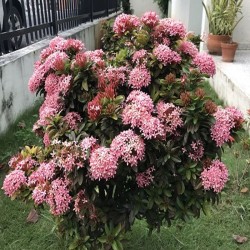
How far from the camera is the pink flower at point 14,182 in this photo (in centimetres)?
196

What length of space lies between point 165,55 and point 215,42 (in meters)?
5.26

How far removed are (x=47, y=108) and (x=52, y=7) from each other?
16.3 feet

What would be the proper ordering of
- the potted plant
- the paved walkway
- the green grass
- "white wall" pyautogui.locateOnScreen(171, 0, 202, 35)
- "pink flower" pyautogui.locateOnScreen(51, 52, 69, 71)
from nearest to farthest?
1. "pink flower" pyautogui.locateOnScreen(51, 52, 69, 71)
2. the green grass
3. the paved walkway
4. the potted plant
5. "white wall" pyautogui.locateOnScreen(171, 0, 202, 35)

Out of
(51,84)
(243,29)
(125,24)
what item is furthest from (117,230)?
(243,29)

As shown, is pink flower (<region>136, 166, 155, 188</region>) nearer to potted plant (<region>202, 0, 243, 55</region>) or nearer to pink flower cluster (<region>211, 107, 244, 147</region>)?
pink flower cluster (<region>211, 107, 244, 147</region>)

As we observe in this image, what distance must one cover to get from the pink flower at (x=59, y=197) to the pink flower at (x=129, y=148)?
34 cm

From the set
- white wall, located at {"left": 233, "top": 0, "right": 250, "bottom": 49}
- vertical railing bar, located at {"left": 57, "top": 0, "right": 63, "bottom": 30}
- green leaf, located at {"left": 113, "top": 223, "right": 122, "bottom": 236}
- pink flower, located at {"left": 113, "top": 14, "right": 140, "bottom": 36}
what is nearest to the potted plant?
white wall, located at {"left": 233, "top": 0, "right": 250, "bottom": 49}

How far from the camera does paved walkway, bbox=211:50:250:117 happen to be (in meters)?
4.53

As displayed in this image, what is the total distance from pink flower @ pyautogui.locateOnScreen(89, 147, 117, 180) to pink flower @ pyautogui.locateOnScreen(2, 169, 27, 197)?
1.78ft

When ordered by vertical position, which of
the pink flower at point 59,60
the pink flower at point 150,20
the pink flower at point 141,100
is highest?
the pink flower at point 150,20

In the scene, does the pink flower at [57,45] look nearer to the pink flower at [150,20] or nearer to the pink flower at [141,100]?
the pink flower at [150,20]

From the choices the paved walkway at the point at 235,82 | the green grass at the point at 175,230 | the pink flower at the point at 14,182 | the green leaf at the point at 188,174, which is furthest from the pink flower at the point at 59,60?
the paved walkway at the point at 235,82

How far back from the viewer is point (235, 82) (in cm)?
496

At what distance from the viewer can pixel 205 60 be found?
6.76 feet
